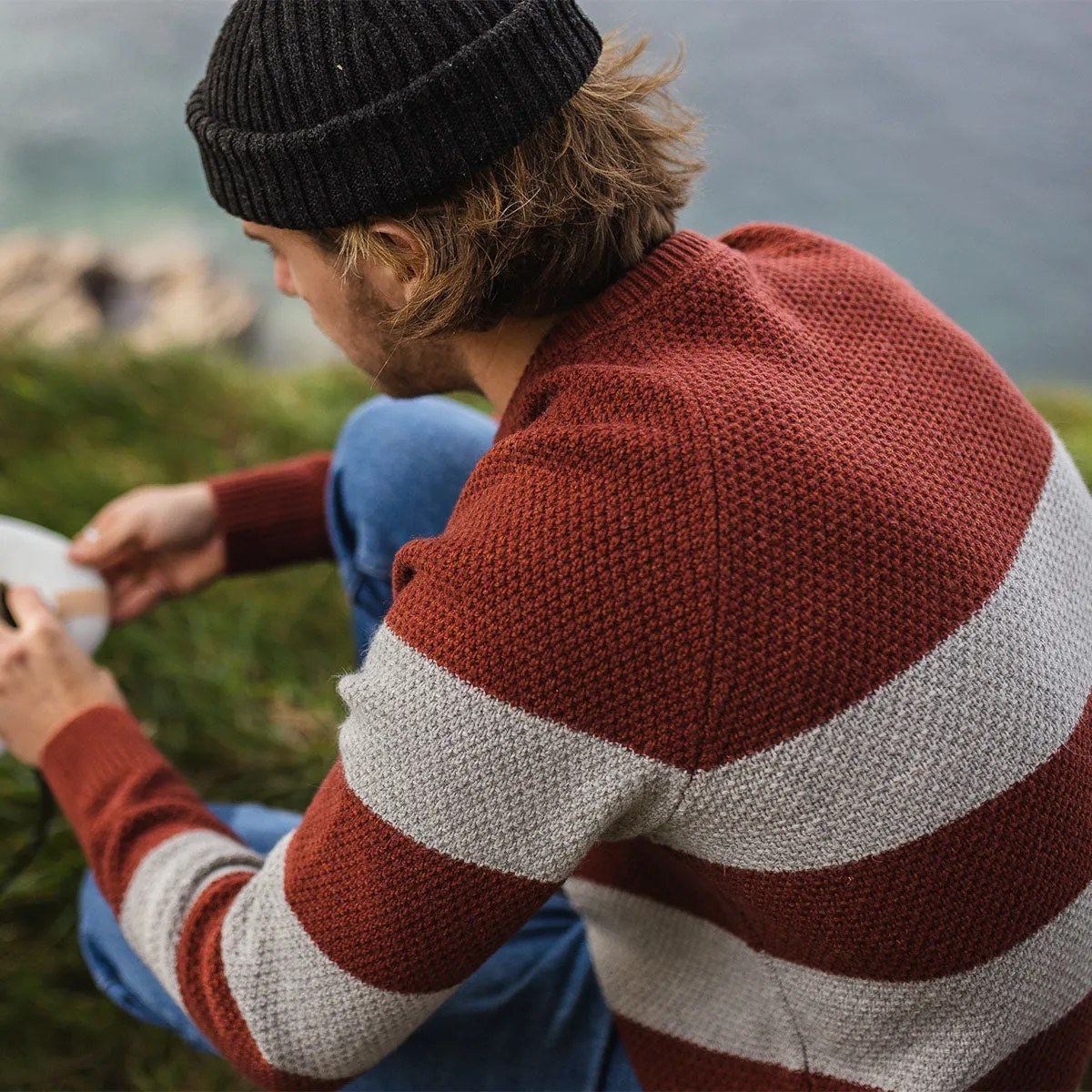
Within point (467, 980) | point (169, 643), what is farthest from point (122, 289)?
point (467, 980)

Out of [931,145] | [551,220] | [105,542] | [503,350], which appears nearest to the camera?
[551,220]

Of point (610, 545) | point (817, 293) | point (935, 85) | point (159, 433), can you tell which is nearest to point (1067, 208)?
point (935, 85)

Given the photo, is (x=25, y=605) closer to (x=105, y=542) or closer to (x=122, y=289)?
(x=105, y=542)

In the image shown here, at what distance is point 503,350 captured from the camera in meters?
0.97

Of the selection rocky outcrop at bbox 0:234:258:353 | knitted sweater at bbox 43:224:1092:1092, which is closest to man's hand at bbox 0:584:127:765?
knitted sweater at bbox 43:224:1092:1092

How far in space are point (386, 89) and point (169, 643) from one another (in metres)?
1.35

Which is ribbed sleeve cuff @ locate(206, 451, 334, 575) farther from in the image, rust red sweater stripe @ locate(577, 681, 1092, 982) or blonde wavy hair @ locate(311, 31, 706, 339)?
rust red sweater stripe @ locate(577, 681, 1092, 982)

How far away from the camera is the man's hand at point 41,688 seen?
1.08m

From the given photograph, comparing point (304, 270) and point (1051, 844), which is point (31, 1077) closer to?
point (304, 270)

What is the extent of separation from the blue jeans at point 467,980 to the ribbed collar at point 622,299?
1.22ft

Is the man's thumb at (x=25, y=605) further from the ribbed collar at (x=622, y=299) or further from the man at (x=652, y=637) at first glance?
the ribbed collar at (x=622, y=299)

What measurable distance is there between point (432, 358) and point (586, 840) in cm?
46

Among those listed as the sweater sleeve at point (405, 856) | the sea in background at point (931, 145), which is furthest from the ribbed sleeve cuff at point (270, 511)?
the sea in background at point (931, 145)

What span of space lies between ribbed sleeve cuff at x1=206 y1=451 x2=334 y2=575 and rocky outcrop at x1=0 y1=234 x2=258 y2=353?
2.08 metres
